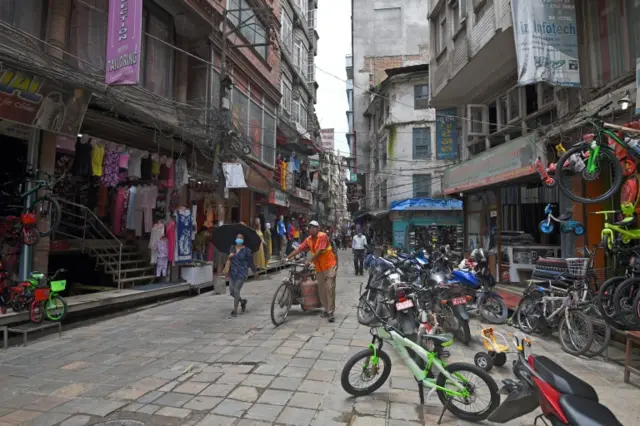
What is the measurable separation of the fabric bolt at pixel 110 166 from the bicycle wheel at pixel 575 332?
9741 mm

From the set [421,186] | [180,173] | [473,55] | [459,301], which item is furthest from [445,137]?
[459,301]

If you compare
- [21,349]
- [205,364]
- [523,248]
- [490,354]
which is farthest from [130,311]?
[523,248]

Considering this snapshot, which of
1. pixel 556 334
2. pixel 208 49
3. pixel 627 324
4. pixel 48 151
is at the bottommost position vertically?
pixel 556 334

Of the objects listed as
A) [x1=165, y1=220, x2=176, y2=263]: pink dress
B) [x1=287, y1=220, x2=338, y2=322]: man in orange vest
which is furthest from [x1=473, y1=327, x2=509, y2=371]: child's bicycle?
[x1=165, y1=220, x2=176, y2=263]: pink dress

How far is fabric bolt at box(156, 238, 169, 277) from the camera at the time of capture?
10.6 metres

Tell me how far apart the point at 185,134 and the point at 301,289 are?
5.67 metres

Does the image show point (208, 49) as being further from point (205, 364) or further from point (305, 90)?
point (305, 90)

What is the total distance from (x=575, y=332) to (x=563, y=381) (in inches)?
158

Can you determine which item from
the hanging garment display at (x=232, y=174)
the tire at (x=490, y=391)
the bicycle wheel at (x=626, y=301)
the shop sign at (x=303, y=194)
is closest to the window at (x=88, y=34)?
the hanging garment display at (x=232, y=174)

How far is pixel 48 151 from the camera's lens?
7746 mm

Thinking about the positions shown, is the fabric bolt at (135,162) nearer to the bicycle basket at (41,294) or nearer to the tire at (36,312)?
the bicycle basket at (41,294)

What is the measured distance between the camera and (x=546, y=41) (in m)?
8.09

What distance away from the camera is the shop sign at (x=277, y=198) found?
19406 millimetres

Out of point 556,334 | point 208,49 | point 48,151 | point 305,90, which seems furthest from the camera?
point 305,90
